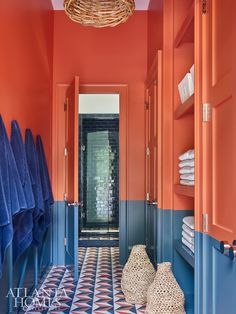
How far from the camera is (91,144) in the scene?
6.27 metres

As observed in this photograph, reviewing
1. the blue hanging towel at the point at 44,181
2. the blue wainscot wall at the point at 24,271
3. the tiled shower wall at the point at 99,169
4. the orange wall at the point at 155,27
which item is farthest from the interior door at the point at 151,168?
the tiled shower wall at the point at 99,169

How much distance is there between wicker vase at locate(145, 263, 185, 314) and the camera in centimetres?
257

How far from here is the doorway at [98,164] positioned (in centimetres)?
623

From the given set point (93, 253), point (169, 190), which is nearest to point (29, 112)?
point (169, 190)

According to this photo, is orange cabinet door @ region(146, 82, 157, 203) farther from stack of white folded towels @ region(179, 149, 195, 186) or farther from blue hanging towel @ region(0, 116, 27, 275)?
blue hanging towel @ region(0, 116, 27, 275)

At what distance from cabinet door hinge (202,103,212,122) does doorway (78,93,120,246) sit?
4.40 m

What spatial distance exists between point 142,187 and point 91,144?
6.79 ft

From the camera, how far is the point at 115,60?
4.49 meters

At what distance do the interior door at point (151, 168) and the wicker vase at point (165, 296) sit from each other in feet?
2.65

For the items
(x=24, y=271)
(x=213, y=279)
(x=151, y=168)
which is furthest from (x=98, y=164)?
(x=213, y=279)

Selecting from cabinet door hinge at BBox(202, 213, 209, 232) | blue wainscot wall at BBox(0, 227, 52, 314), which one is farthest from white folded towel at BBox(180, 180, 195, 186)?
blue wainscot wall at BBox(0, 227, 52, 314)

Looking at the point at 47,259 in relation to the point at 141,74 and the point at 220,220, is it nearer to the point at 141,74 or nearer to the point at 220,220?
the point at 141,74

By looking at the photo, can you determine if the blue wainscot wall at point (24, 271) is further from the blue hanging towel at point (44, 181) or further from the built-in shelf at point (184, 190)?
the built-in shelf at point (184, 190)

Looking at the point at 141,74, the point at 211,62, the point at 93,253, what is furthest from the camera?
the point at 93,253
